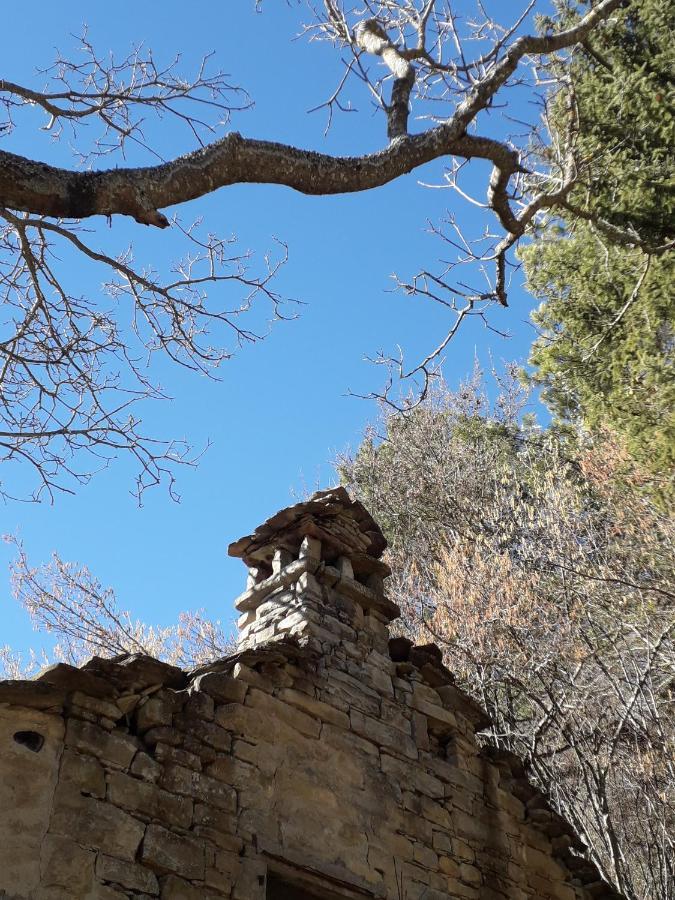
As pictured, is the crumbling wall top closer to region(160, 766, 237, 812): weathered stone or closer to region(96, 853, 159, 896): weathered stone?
region(160, 766, 237, 812): weathered stone

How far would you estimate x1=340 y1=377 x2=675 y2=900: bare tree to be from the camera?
9.95 metres

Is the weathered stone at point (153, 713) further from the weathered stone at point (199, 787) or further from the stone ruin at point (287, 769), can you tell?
the weathered stone at point (199, 787)

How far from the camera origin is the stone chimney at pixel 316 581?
21.3 feet

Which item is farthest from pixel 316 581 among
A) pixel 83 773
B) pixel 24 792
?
pixel 24 792

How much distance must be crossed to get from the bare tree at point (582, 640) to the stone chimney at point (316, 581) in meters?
1.78

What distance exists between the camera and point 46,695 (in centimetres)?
457

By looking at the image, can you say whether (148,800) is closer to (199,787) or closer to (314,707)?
(199,787)

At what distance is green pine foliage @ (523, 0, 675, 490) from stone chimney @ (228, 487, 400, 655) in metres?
4.24

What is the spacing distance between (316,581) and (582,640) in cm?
599

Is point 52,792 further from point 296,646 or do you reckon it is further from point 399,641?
point 399,641

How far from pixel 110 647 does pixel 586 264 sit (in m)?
8.88

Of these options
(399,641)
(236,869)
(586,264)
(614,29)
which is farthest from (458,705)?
(614,29)

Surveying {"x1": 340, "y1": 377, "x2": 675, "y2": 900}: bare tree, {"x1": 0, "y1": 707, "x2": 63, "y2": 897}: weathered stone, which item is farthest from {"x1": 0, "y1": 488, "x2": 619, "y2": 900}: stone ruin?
{"x1": 340, "y1": 377, "x2": 675, "y2": 900}: bare tree

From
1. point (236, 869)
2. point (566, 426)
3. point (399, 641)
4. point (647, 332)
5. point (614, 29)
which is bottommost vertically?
point (236, 869)
